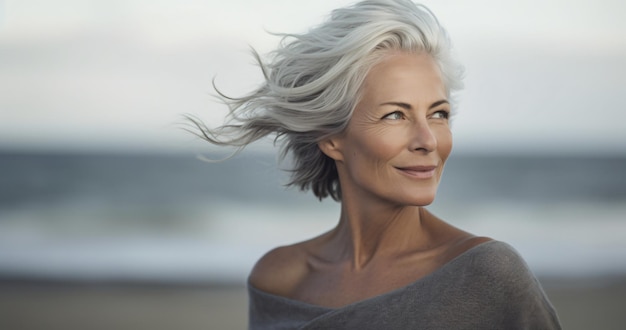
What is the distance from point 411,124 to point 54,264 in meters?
8.06

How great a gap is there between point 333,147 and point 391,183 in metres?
0.30

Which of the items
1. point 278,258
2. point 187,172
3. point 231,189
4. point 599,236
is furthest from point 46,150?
point 278,258

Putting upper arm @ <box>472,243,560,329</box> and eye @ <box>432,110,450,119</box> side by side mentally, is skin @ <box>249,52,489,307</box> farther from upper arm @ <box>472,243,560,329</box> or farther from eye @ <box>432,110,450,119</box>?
upper arm @ <box>472,243,560,329</box>

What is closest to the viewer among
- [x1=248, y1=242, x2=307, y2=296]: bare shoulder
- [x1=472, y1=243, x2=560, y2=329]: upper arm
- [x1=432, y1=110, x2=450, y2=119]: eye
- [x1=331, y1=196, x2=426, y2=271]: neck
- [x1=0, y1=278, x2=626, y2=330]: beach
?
[x1=472, y1=243, x2=560, y2=329]: upper arm

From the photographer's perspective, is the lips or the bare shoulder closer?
the lips

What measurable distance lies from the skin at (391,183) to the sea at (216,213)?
13.6 ft

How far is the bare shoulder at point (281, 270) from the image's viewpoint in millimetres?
3057

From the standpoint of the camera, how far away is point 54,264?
990cm

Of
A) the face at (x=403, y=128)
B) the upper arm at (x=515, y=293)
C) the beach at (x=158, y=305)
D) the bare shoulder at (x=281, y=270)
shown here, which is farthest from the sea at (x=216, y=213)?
the upper arm at (x=515, y=293)

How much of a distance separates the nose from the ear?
32 centimetres

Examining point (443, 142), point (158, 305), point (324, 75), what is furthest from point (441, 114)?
point (158, 305)

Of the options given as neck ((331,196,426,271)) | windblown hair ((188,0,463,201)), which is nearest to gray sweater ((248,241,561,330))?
neck ((331,196,426,271))

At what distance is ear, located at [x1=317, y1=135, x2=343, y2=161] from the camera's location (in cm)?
280

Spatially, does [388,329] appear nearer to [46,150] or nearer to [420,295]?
[420,295]
